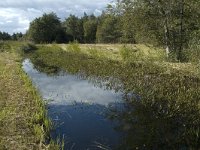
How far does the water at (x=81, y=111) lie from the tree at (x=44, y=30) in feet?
193

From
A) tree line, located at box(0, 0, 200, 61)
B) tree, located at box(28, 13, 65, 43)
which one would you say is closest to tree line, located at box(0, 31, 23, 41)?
tree, located at box(28, 13, 65, 43)

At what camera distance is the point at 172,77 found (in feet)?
63.0

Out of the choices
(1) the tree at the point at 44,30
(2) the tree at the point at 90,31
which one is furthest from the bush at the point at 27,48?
(2) the tree at the point at 90,31

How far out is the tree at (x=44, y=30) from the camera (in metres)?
80.4

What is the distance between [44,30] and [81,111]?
69.1m

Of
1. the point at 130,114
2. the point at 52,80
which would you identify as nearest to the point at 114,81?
the point at 52,80

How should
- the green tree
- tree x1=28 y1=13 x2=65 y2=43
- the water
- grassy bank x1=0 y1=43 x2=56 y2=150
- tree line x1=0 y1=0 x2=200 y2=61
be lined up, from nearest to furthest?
1. grassy bank x1=0 y1=43 x2=56 y2=150
2. the water
3. tree line x1=0 y1=0 x2=200 y2=61
4. tree x1=28 y1=13 x2=65 y2=43
5. the green tree

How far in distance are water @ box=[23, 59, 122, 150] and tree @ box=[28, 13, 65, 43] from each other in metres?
58.9

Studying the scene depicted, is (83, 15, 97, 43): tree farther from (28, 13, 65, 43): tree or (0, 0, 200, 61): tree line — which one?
(0, 0, 200, 61): tree line

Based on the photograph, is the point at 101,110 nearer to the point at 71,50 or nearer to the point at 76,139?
the point at 76,139

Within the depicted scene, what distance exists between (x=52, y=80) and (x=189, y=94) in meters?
10.8

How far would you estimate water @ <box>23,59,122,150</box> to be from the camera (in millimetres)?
10336

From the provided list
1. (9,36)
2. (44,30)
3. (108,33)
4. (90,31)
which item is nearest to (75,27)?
(90,31)

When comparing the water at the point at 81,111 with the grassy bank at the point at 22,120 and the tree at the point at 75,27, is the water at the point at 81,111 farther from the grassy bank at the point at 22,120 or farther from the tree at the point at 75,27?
the tree at the point at 75,27
